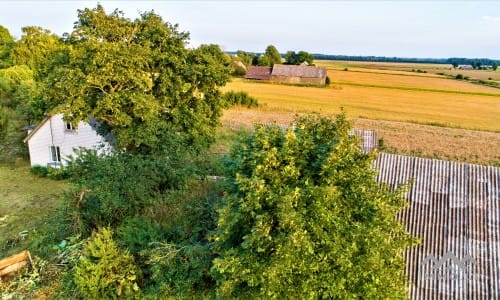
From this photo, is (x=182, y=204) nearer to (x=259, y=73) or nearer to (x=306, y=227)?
(x=306, y=227)

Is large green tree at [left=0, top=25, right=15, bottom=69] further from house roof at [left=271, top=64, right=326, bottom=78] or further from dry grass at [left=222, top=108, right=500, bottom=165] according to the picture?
house roof at [left=271, top=64, right=326, bottom=78]

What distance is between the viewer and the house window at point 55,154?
2222 centimetres

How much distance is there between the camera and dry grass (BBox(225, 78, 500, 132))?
3653 cm

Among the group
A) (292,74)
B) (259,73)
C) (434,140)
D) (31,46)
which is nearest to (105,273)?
(434,140)

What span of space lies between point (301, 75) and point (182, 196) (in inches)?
2159

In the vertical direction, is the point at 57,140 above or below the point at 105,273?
above

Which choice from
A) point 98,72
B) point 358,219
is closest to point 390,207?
point 358,219

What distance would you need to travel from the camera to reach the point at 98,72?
16.0m

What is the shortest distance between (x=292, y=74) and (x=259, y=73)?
802 centimetres

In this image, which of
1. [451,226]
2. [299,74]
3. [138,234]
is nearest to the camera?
[451,226]

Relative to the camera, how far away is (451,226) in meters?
9.72

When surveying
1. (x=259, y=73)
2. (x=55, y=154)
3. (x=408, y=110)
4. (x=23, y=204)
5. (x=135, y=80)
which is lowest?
Answer: (x=23, y=204)

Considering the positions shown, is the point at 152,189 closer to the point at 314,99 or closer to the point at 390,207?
the point at 390,207

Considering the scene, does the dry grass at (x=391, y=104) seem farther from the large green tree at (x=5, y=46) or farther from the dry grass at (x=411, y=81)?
the large green tree at (x=5, y=46)
